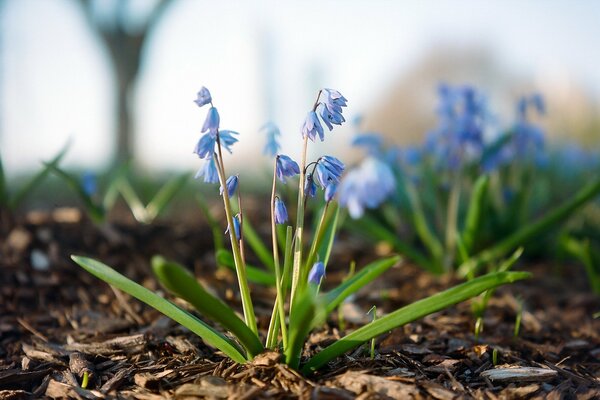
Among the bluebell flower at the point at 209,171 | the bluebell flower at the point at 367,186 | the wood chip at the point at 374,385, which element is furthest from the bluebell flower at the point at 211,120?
the wood chip at the point at 374,385

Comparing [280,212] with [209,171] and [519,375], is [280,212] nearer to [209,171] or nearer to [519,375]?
[209,171]

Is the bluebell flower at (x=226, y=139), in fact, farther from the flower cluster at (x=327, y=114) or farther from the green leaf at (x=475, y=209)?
→ the green leaf at (x=475, y=209)

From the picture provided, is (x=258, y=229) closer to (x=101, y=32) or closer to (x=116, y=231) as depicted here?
(x=116, y=231)

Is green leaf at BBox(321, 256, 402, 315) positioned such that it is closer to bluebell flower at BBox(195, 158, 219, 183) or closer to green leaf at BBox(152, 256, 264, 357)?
green leaf at BBox(152, 256, 264, 357)

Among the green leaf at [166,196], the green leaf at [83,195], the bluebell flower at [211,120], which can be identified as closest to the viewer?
the bluebell flower at [211,120]

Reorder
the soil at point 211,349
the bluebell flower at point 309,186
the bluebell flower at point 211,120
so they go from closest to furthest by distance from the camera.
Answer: the bluebell flower at point 211,120 < the bluebell flower at point 309,186 < the soil at point 211,349

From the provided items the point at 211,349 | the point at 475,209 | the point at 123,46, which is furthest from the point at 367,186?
the point at 123,46
